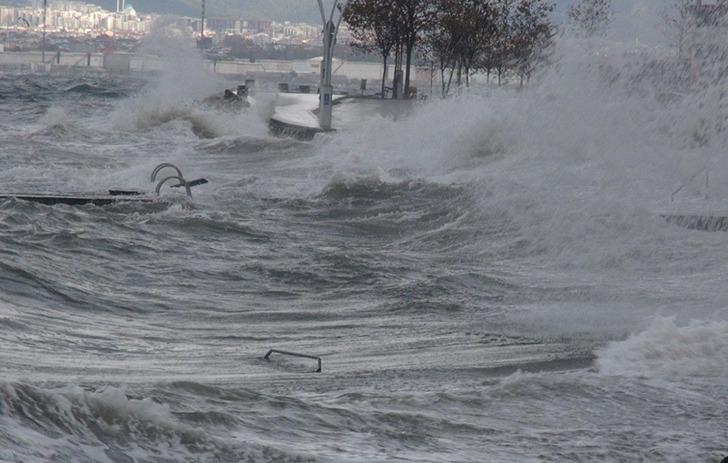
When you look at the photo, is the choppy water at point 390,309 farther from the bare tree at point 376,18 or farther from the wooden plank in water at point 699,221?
the bare tree at point 376,18

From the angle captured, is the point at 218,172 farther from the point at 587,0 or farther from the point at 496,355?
the point at 587,0

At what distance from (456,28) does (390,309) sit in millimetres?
36768

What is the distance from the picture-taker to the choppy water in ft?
20.0

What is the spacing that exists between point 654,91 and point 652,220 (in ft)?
20.0

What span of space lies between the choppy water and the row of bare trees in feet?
75.3

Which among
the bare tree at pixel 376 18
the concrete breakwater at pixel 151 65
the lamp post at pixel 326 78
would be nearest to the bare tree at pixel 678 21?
the lamp post at pixel 326 78

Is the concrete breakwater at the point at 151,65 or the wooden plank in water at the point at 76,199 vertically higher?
→ the wooden plank in water at the point at 76,199

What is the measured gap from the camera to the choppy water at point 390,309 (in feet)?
20.0

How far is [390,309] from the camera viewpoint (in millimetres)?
10492

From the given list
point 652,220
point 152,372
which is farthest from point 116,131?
point 152,372

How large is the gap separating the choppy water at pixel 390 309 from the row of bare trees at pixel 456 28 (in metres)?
22.9

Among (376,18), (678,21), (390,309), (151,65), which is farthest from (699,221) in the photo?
(151,65)

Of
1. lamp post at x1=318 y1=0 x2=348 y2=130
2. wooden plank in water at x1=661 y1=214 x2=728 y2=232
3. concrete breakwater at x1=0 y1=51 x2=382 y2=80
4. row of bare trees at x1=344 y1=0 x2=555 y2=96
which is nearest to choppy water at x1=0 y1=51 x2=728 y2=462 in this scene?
wooden plank in water at x1=661 y1=214 x2=728 y2=232

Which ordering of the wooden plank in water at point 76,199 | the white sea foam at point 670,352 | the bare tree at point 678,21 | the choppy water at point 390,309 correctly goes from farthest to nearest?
the bare tree at point 678,21
the wooden plank in water at point 76,199
the white sea foam at point 670,352
the choppy water at point 390,309
